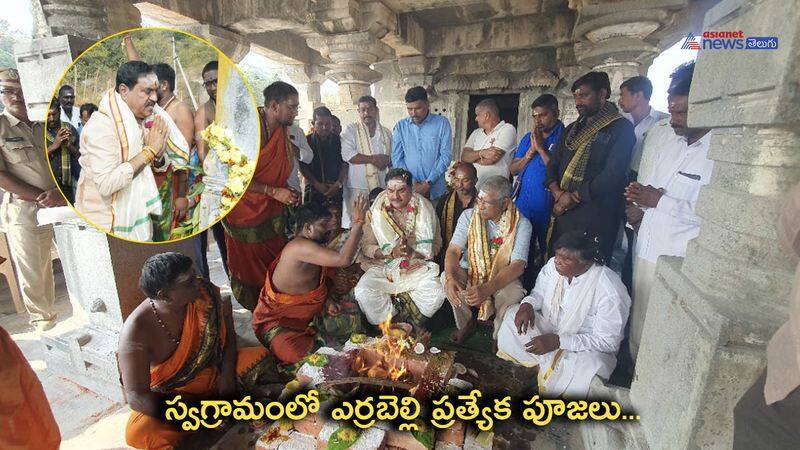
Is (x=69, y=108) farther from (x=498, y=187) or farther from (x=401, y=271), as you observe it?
(x=498, y=187)

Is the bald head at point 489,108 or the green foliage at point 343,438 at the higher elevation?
the bald head at point 489,108

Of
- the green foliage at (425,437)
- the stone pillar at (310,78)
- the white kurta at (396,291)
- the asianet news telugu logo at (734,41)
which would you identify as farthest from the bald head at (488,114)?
the stone pillar at (310,78)

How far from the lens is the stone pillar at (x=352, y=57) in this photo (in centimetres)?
503

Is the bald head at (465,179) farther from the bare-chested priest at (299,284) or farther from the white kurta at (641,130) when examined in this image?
the white kurta at (641,130)

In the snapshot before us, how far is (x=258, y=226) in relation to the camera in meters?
3.64

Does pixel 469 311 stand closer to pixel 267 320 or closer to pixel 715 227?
pixel 267 320

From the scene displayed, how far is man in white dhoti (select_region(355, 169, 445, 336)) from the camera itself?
129 inches

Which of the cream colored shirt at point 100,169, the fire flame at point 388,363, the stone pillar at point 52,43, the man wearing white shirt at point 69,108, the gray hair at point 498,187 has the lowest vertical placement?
the fire flame at point 388,363

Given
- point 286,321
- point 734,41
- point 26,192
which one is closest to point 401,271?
point 286,321

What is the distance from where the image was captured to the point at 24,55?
2229 millimetres

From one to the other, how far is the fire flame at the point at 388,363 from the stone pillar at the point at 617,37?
13.4 feet

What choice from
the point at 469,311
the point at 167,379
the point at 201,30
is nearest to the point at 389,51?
the point at 201,30

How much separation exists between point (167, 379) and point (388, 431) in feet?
4.82

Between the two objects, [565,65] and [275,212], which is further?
[565,65]
